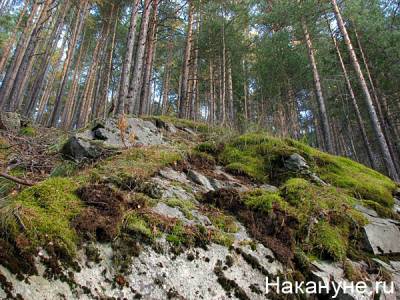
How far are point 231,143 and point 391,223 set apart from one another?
7.98 feet

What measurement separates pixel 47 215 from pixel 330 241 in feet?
7.89

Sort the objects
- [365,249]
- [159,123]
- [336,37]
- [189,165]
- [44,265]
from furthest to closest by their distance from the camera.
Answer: [336,37]
[159,123]
[189,165]
[365,249]
[44,265]

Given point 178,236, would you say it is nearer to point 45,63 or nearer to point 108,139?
point 108,139

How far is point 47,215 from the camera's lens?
1897 millimetres

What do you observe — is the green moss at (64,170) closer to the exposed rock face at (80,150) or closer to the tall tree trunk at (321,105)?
the exposed rock face at (80,150)

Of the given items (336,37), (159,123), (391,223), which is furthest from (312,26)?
(391,223)

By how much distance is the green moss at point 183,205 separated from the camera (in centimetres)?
261

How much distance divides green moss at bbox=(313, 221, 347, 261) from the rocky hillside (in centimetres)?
1

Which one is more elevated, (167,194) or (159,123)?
(159,123)

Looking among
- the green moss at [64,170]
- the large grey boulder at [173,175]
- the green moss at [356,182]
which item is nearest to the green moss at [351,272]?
the green moss at [356,182]

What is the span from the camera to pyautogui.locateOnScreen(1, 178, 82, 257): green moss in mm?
1666

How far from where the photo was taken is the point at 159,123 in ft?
21.1

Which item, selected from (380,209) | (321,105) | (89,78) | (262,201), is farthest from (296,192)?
(89,78)

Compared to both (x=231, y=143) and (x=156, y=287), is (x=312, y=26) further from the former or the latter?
(x=156, y=287)
